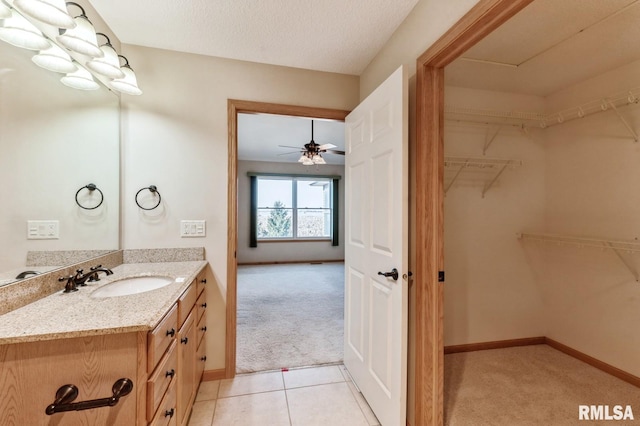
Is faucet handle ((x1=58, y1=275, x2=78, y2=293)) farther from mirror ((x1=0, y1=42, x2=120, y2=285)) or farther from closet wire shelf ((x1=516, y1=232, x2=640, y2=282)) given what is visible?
closet wire shelf ((x1=516, y1=232, x2=640, y2=282))

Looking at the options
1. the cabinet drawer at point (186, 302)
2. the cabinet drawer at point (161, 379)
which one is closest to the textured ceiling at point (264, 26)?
the cabinet drawer at point (186, 302)

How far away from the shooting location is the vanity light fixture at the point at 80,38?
131cm

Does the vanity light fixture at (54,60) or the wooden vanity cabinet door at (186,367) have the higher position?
the vanity light fixture at (54,60)

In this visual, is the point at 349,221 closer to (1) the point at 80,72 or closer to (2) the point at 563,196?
(1) the point at 80,72

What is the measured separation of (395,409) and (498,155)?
2.43 m

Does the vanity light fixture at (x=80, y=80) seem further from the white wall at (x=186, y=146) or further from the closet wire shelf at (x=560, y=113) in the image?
the closet wire shelf at (x=560, y=113)

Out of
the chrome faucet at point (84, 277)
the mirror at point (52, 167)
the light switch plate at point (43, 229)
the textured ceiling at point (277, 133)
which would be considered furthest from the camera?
the textured ceiling at point (277, 133)

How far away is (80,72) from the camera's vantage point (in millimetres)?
1538

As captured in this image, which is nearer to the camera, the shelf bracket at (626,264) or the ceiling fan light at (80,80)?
the ceiling fan light at (80,80)

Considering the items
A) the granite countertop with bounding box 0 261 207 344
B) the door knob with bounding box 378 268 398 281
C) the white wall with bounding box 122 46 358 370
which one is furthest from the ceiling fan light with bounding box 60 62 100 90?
the door knob with bounding box 378 268 398 281

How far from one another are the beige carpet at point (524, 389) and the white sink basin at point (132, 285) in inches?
78.1

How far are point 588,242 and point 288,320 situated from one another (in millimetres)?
3024

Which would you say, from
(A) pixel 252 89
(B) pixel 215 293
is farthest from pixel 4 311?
(A) pixel 252 89

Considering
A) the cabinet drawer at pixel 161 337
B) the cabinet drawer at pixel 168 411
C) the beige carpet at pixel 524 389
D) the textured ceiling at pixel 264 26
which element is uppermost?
the textured ceiling at pixel 264 26
